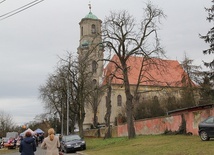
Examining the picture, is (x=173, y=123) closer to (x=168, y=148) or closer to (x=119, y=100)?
(x=168, y=148)

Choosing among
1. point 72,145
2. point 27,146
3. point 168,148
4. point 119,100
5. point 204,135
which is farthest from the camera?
point 119,100

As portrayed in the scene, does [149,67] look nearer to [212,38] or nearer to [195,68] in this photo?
[212,38]

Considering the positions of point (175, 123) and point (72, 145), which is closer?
point (72, 145)

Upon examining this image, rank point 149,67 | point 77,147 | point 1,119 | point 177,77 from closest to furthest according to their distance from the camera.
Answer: point 77,147 < point 149,67 < point 177,77 < point 1,119

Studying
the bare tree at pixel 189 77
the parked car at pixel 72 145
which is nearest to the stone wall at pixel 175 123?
the parked car at pixel 72 145

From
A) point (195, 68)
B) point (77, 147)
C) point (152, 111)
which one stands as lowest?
point (77, 147)

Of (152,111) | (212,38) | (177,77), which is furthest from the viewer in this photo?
(177,77)

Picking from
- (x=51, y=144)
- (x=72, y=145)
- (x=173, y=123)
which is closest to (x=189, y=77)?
(x=173, y=123)

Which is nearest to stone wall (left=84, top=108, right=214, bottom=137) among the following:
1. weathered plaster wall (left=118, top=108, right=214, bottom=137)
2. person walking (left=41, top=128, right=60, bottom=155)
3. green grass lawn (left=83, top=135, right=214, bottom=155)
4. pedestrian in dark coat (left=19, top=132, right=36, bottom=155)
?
weathered plaster wall (left=118, top=108, right=214, bottom=137)

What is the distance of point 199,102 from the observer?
55438mm

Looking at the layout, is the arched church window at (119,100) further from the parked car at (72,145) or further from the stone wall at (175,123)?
the parked car at (72,145)

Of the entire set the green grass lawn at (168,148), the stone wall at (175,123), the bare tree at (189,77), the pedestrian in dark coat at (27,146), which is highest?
the bare tree at (189,77)

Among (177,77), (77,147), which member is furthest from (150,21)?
(177,77)

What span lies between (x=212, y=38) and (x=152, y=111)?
29750 millimetres
